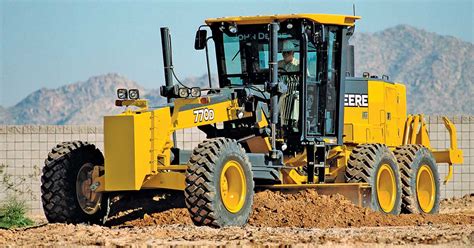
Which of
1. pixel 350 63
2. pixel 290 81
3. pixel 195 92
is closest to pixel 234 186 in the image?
pixel 195 92

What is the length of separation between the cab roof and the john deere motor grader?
2 centimetres

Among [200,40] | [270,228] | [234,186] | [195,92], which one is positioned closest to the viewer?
[270,228]

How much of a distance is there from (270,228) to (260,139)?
2.27 metres

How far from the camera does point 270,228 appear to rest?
15828 millimetres

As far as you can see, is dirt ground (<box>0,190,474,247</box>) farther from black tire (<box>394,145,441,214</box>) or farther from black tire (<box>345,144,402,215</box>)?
black tire (<box>394,145,441,214</box>)

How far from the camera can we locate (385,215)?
1808cm

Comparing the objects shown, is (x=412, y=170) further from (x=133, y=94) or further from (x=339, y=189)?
Answer: (x=133, y=94)

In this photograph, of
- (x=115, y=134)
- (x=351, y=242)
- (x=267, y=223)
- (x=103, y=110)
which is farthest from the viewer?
(x=103, y=110)

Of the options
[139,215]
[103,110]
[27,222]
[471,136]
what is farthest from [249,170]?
[103,110]

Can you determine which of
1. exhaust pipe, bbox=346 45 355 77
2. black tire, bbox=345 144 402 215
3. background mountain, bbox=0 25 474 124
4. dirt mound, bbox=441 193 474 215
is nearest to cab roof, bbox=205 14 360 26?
exhaust pipe, bbox=346 45 355 77

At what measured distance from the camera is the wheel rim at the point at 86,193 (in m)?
17.1

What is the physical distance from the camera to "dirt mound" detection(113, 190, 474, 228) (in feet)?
56.3

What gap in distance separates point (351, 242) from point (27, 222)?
808 cm

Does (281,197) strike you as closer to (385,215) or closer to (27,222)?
(385,215)
